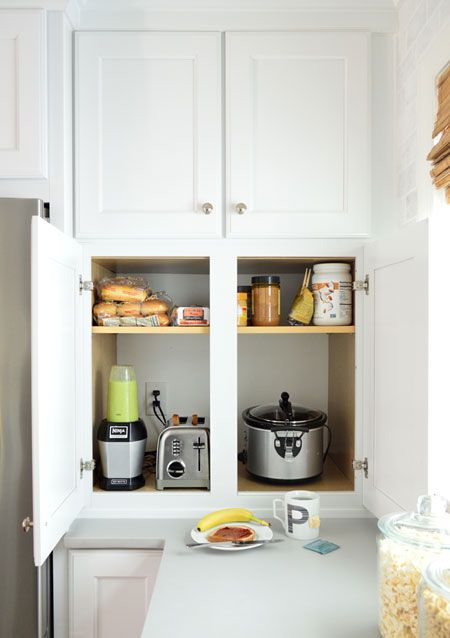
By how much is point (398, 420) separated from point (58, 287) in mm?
931

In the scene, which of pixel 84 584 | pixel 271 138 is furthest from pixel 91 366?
pixel 271 138

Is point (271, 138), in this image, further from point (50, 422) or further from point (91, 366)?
point (50, 422)

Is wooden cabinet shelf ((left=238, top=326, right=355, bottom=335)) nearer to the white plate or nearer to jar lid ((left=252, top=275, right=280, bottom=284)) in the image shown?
jar lid ((left=252, top=275, right=280, bottom=284))

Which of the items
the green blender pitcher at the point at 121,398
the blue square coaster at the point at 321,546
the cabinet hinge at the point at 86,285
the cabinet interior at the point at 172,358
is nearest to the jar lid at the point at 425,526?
the blue square coaster at the point at 321,546

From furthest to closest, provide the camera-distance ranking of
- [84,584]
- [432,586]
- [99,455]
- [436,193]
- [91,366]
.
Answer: [99,455] → [91,366] → [84,584] → [436,193] → [432,586]

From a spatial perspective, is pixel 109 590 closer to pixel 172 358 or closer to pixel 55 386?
pixel 55 386

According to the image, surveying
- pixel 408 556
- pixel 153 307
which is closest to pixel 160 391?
pixel 153 307

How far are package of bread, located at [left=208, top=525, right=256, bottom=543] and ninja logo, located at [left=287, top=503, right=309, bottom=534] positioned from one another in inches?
4.3

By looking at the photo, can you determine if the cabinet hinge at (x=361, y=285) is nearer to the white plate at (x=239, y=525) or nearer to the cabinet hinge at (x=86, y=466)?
the white plate at (x=239, y=525)

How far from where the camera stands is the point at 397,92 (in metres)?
1.67

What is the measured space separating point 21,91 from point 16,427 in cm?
92

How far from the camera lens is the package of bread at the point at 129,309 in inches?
69.1

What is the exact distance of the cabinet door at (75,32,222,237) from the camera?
1655 mm

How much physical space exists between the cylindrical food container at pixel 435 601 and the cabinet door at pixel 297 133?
3.40 ft
